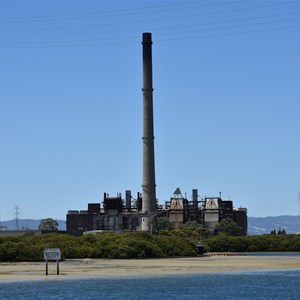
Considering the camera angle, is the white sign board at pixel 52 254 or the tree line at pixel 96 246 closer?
the white sign board at pixel 52 254

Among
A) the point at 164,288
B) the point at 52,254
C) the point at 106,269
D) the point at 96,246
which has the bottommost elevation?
the point at 164,288

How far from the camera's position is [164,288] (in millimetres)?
71938

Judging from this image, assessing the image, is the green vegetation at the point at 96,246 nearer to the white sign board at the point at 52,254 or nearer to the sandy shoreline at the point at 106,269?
the sandy shoreline at the point at 106,269

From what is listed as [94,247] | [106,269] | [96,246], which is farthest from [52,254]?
[96,246]

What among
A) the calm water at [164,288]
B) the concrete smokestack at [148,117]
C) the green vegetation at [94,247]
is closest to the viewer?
the calm water at [164,288]

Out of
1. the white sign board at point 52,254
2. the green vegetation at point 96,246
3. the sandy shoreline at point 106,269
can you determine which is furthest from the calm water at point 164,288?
the green vegetation at point 96,246

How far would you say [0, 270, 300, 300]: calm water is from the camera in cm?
6575

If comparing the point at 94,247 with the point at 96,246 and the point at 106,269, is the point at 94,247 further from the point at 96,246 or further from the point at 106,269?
the point at 106,269

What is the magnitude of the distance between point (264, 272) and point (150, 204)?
9407cm

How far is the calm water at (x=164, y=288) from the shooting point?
216 feet

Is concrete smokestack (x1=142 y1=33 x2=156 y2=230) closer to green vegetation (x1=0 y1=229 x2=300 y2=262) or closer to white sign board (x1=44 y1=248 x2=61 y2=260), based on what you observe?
green vegetation (x1=0 y1=229 x2=300 y2=262)

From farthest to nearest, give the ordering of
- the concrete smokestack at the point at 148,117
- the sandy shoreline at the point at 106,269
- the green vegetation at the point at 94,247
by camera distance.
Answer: the concrete smokestack at the point at 148,117, the green vegetation at the point at 94,247, the sandy shoreline at the point at 106,269

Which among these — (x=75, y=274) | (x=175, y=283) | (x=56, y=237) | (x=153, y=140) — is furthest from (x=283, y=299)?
(x=153, y=140)

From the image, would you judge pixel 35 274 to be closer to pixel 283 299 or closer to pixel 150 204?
pixel 283 299
